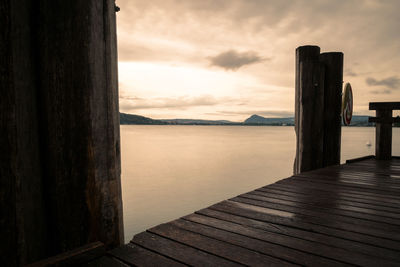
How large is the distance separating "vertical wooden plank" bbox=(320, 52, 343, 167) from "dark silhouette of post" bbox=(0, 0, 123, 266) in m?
4.72

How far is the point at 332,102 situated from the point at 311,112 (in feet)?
2.13

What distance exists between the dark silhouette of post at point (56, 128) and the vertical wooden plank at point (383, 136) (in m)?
6.34

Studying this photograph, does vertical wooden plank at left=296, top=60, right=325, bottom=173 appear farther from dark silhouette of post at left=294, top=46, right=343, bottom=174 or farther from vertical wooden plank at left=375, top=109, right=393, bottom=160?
vertical wooden plank at left=375, top=109, right=393, bottom=160

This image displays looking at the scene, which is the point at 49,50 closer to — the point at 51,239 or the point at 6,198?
the point at 6,198

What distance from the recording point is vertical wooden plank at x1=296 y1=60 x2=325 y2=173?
192 inches

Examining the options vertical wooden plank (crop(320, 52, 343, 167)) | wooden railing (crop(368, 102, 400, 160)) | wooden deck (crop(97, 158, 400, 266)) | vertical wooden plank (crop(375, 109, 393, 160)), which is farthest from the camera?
vertical wooden plank (crop(375, 109, 393, 160))

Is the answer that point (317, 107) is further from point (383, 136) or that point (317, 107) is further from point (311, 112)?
point (383, 136)

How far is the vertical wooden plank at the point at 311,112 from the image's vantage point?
488 cm

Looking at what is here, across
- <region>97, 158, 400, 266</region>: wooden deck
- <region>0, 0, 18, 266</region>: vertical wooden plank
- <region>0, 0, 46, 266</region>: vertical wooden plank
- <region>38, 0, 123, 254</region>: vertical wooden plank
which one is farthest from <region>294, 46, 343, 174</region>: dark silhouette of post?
<region>0, 0, 18, 266</region>: vertical wooden plank

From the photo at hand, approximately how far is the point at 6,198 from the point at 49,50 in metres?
0.79

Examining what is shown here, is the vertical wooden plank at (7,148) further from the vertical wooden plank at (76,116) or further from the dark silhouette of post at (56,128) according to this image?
the vertical wooden plank at (76,116)

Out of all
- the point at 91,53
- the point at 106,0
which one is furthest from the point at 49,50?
the point at 106,0

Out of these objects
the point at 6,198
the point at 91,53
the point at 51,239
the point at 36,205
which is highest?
the point at 91,53

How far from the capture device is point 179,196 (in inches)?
571
